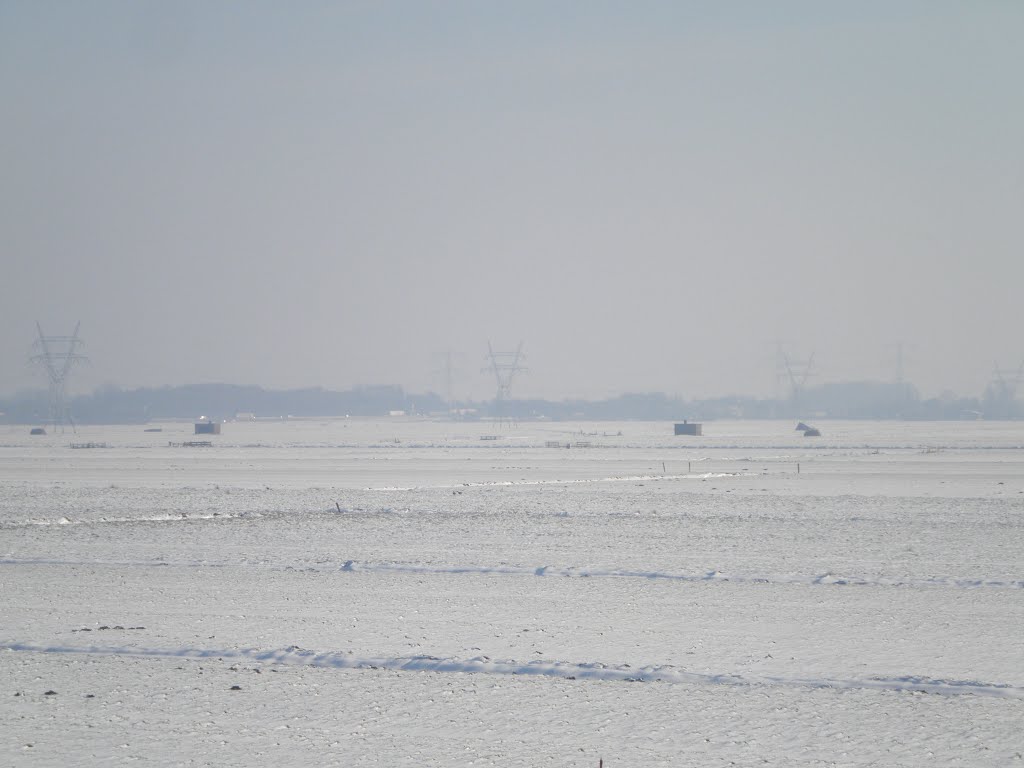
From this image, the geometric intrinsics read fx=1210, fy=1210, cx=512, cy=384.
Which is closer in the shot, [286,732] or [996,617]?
[286,732]

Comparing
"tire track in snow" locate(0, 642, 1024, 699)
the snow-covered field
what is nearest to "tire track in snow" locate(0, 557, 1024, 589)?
the snow-covered field

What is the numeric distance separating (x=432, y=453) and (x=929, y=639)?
203 ft

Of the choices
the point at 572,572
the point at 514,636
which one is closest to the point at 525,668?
the point at 514,636

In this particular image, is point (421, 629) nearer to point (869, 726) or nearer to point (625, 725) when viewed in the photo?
point (625, 725)

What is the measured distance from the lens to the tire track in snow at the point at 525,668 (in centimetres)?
1053

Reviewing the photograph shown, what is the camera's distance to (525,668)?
1140cm

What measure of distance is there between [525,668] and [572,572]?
23.4 feet

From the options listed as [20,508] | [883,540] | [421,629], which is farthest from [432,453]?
[421,629]

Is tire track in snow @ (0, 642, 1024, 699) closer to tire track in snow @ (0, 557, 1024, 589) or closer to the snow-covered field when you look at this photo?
the snow-covered field

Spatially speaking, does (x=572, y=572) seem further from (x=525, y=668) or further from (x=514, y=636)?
(x=525, y=668)

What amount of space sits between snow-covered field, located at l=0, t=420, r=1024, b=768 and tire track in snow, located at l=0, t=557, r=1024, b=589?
10cm

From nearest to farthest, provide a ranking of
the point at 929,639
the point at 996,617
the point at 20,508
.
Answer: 1. the point at 929,639
2. the point at 996,617
3. the point at 20,508

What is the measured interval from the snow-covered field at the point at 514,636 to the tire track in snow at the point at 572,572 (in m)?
0.10

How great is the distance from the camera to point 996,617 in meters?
14.1
